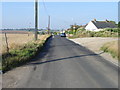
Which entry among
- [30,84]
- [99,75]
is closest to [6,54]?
[30,84]

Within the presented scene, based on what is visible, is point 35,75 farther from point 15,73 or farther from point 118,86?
point 118,86

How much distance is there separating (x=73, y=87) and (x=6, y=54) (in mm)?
6244

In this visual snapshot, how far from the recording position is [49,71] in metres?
7.94

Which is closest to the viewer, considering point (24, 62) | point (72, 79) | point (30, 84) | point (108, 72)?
point (30, 84)

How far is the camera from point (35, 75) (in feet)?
23.8

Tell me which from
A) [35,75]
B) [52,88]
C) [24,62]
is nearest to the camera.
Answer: [52,88]

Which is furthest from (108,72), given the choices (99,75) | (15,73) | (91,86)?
(15,73)

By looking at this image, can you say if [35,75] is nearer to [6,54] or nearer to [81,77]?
[81,77]

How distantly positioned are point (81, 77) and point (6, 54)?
5580mm

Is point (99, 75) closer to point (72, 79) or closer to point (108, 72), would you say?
point (108, 72)

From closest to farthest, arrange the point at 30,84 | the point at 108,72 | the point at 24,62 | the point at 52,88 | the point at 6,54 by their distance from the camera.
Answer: the point at 52,88, the point at 30,84, the point at 108,72, the point at 24,62, the point at 6,54

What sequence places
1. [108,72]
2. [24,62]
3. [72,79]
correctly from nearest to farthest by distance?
[72,79] < [108,72] < [24,62]

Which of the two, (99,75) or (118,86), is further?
(99,75)

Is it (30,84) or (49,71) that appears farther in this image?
(49,71)
